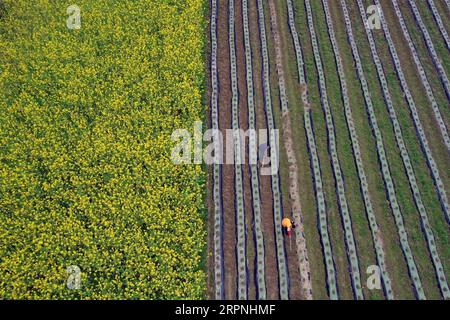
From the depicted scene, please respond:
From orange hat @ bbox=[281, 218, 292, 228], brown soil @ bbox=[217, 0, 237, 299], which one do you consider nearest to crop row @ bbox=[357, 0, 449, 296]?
orange hat @ bbox=[281, 218, 292, 228]

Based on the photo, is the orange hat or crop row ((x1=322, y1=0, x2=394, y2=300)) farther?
the orange hat

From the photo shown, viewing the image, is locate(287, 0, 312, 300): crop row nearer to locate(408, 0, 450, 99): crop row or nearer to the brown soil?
the brown soil

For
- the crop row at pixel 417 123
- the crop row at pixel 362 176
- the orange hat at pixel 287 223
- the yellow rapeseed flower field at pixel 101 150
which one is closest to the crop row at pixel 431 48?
the crop row at pixel 417 123

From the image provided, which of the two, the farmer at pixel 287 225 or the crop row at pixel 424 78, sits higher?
the crop row at pixel 424 78

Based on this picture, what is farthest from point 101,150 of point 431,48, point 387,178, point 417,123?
point 431,48

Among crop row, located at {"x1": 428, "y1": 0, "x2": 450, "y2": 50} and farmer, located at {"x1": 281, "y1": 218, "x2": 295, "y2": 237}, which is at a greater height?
crop row, located at {"x1": 428, "y1": 0, "x2": 450, "y2": 50}

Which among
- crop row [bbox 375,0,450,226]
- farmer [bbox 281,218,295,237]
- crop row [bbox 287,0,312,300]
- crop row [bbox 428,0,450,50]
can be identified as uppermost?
crop row [bbox 428,0,450,50]

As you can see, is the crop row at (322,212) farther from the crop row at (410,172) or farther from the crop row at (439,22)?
the crop row at (439,22)
